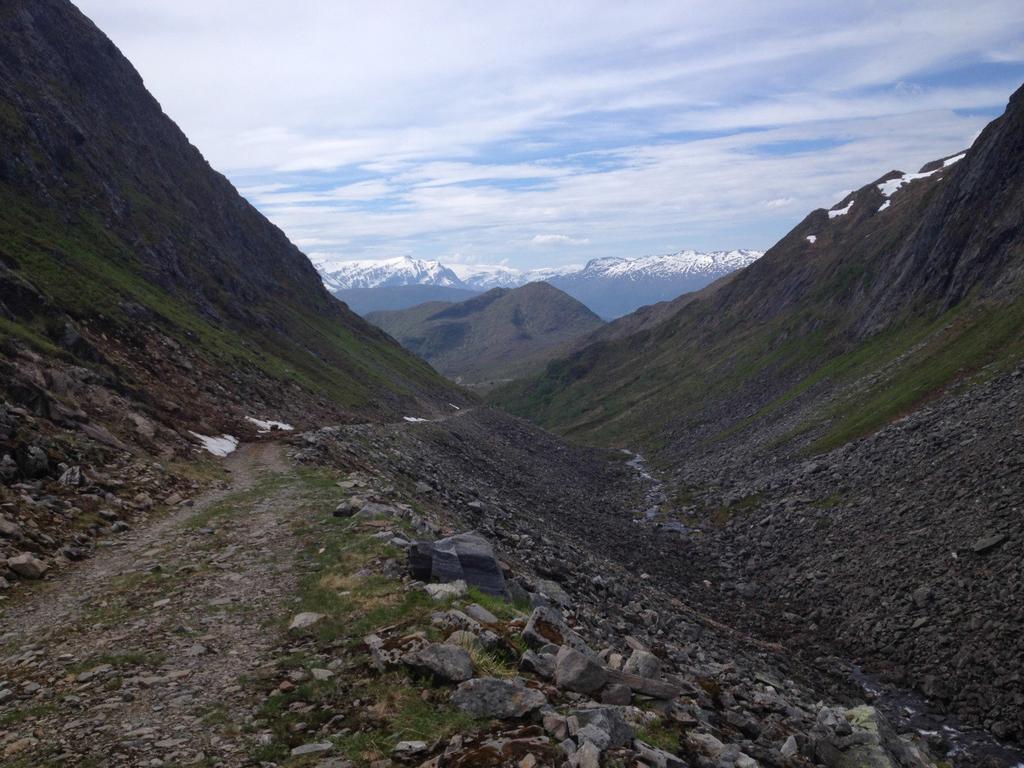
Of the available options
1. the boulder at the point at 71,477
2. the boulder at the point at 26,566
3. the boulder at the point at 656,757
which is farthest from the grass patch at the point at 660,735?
the boulder at the point at 71,477

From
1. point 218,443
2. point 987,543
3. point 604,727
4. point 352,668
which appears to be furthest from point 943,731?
point 218,443

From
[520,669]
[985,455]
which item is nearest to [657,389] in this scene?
[985,455]

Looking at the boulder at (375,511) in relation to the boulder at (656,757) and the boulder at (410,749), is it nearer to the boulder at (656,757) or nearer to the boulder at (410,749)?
the boulder at (410,749)

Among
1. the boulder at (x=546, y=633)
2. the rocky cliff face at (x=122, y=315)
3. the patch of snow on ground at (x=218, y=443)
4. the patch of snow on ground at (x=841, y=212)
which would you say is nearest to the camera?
the boulder at (x=546, y=633)

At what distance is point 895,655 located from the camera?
85.7 ft

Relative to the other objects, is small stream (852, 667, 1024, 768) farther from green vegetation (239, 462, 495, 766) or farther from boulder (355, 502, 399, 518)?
boulder (355, 502, 399, 518)

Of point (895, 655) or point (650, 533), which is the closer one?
point (895, 655)

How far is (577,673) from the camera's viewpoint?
1094cm

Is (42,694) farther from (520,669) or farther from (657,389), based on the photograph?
(657,389)

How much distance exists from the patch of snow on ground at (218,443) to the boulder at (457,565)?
2159 centimetres

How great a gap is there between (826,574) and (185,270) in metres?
79.6

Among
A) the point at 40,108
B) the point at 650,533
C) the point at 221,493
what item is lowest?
the point at 650,533

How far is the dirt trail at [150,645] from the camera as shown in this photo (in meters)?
8.97

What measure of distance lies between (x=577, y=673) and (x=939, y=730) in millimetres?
18201
